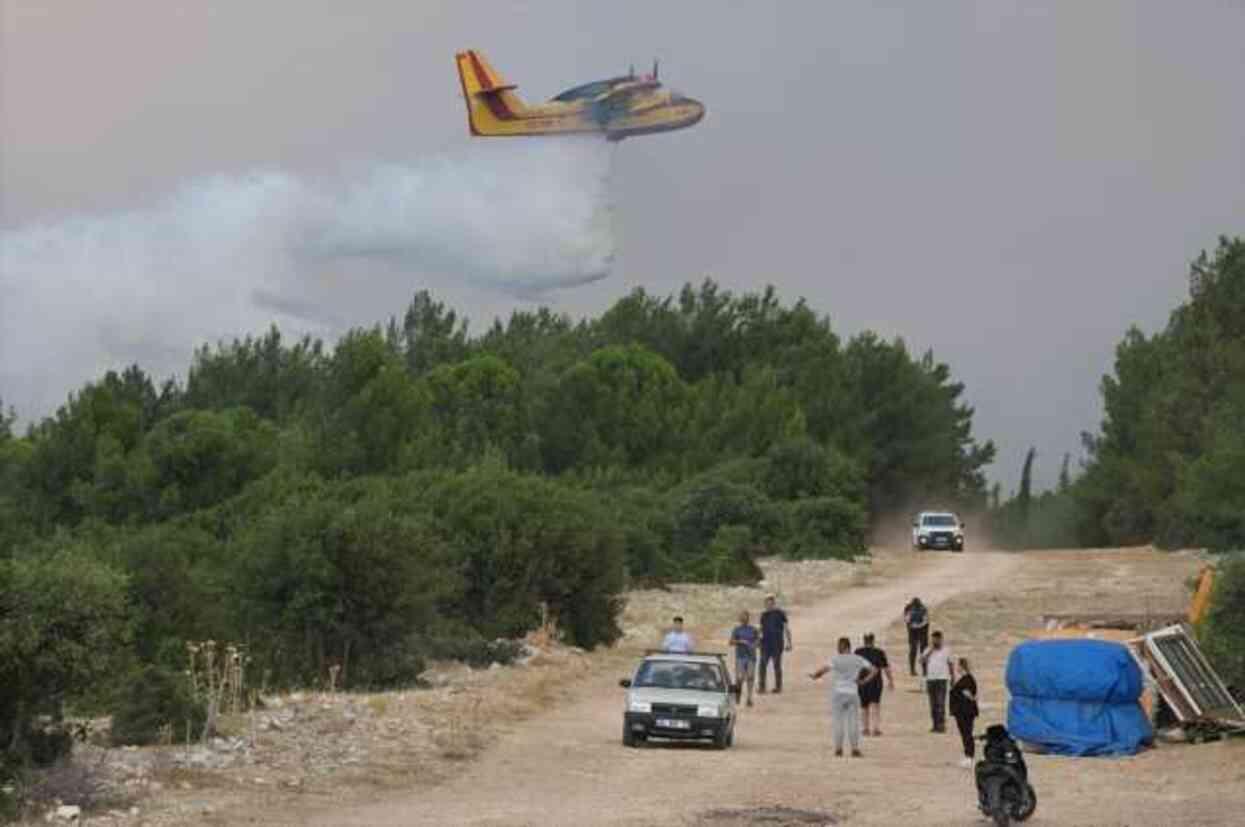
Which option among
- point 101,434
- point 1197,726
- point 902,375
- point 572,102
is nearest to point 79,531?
point 101,434

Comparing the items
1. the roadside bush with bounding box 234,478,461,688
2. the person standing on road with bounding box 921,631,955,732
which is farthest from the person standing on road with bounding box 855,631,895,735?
the roadside bush with bounding box 234,478,461,688

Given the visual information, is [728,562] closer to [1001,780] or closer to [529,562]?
[529,562]

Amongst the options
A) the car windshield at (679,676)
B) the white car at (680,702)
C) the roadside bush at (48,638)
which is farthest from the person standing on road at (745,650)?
the roadside bush at (48,638)

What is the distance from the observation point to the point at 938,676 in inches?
1182

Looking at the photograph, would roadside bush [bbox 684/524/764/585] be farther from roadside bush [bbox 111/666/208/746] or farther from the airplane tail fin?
roadside bush [bbox 111/666/208/746]

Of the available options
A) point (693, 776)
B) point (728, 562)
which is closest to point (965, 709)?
point (693, 776)

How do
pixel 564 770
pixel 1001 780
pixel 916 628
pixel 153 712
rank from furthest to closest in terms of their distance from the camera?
pixel 916 628 → pixel 564 770 → pixel 153 712 → pixel 1001 780

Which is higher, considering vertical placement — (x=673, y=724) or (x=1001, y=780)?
(x=673, y=724)

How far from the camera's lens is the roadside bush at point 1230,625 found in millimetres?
30312

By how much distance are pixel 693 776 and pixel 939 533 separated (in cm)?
6300

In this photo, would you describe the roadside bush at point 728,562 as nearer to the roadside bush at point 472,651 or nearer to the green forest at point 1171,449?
the green forest at point 1171,449

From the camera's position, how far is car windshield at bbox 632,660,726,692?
91.6 ft

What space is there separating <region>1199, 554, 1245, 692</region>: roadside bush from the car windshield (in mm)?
8397

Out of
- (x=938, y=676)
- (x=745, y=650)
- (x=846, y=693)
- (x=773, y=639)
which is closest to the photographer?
(x=846, y=693)
